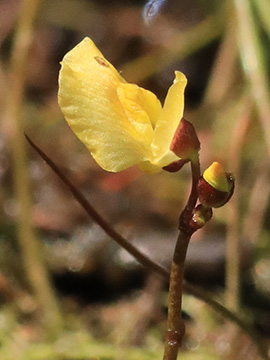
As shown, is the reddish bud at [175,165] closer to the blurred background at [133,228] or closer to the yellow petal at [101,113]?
the yellow petal at [101,113]

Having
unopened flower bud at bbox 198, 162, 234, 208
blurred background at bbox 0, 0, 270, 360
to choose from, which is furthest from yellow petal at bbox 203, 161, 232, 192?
blurred background at bbox 0, 0, 270, 360

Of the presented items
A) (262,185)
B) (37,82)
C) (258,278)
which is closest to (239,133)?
(262,185)

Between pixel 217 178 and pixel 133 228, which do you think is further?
pixel 133 228

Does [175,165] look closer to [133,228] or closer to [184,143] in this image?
[184,143]

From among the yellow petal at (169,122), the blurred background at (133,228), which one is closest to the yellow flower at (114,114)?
the yellow petal at (169,122)

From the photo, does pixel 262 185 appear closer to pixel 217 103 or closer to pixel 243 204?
pixel 243 204

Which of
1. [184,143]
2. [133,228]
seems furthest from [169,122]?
[133,228]
